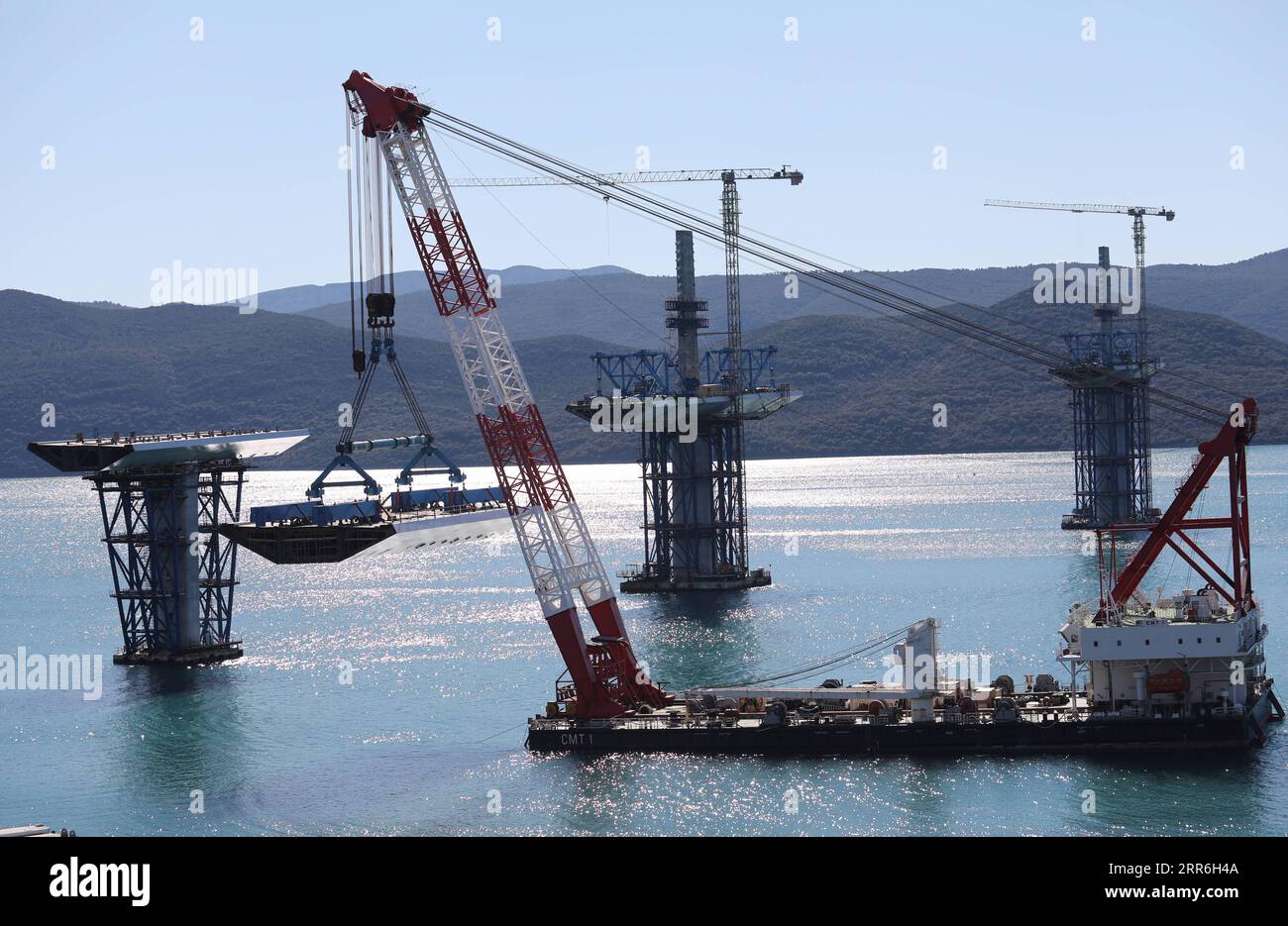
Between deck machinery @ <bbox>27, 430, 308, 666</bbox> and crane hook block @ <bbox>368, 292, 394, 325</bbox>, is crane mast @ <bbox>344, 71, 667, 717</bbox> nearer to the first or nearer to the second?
crane hook block @ <bbox>368, 292, 394, 325</bbox>

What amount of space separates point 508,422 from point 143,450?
2692 cm

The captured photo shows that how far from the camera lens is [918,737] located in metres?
64.1

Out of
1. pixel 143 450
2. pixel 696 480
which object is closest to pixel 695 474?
pixel 696 480

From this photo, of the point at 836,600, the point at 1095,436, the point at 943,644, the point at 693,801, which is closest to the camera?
the point at 693,801

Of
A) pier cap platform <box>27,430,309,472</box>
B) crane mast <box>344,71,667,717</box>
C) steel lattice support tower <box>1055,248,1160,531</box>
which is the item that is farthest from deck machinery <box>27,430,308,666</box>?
steel lattice support tower <box>1055,248,1160,531</box>

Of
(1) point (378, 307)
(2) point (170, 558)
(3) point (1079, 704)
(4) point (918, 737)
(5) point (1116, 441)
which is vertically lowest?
(4) point (918, 737)

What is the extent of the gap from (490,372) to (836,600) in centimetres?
5959

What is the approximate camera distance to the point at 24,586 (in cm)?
15638

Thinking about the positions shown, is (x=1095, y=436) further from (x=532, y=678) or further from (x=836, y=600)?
(x=532, y=678)

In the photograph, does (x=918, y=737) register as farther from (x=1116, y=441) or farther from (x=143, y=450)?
(x=1116, y=441)

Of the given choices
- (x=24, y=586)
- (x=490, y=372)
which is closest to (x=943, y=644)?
(x=490, y=372)

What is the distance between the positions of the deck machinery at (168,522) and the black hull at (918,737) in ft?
103

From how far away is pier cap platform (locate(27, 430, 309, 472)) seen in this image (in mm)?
87125

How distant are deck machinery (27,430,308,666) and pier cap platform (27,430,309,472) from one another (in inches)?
2.2
